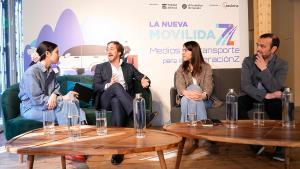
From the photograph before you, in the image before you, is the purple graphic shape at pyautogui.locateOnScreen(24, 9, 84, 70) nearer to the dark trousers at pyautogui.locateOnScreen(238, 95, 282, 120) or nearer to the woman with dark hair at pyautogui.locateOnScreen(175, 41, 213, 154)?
the woman with dark hair at pyautogui.locateOnScreen(175, 41, 213, 154)

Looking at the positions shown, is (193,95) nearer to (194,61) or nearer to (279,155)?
(194,61)

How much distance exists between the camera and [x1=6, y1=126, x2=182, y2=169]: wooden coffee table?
75.2 inches

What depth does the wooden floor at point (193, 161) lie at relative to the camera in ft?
10.0

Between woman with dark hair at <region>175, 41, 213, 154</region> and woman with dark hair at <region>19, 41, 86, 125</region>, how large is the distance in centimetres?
107

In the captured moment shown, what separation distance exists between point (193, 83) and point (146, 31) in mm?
1258

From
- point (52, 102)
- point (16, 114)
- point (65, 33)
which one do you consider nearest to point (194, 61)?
point (52, 102)

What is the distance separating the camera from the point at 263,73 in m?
3.67

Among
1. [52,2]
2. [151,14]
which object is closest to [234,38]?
[151,14]

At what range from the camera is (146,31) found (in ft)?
15.9

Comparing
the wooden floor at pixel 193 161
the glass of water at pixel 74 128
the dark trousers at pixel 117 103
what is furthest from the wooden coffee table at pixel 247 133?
the dark trousers at pixel 117 103

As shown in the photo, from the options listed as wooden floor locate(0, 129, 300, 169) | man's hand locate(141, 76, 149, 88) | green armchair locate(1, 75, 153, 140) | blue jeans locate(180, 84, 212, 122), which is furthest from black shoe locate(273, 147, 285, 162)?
man's hand locate(141, 76, 149, 88)

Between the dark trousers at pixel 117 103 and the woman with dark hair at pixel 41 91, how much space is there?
0.29 m

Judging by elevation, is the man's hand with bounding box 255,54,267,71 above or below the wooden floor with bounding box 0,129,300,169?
above

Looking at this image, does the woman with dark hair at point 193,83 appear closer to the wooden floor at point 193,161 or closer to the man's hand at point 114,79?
the wooden floor at point 193,161
